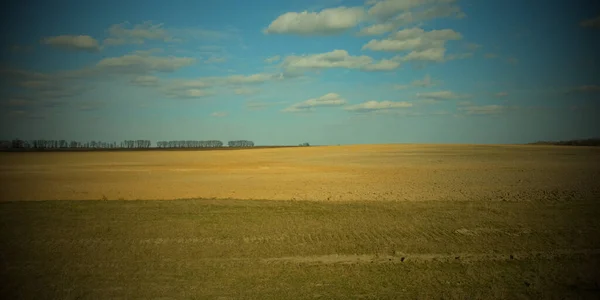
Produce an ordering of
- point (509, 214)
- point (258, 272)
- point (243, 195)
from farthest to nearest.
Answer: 1. point (243, 195)
2. point (509, 214)
3. point (258, 272)

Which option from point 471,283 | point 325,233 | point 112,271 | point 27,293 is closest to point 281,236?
point 325,233

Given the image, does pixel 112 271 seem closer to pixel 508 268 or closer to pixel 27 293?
pixel 27 293

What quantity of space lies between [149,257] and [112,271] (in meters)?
0.91

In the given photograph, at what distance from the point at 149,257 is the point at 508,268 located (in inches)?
284

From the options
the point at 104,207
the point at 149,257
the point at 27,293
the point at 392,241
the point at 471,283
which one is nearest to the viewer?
the point at 27,293

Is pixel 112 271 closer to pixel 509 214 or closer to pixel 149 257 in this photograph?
pixel 149 257

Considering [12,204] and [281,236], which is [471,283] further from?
[12,204]

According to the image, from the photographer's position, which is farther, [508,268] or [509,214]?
[509,214]

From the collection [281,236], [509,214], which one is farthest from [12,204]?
[509,214]

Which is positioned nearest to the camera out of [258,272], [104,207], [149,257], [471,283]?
[471,283]

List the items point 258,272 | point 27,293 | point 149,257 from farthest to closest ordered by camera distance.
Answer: point 149,257
point 258,272
point 27,293

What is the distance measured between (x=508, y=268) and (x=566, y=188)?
13.1m

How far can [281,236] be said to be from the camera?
9.26 metres

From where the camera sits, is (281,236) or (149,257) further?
(281,236)
